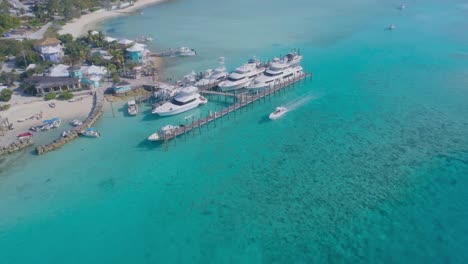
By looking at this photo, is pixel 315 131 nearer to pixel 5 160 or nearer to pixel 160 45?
pixel 5 160

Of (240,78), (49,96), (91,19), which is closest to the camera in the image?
(49,96)

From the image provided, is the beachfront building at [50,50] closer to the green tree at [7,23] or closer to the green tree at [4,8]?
the green tree at [7,23]

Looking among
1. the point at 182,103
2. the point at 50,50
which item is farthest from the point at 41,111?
the point at 50,50

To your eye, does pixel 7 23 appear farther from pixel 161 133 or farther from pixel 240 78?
pixel 161 133

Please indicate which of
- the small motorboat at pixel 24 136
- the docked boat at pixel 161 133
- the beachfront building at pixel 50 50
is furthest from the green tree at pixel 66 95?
the docked boat at pixel 161 133

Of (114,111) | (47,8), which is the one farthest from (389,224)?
(47,8)

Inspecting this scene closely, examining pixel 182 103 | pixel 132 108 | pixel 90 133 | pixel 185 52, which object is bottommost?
pixel 90 133

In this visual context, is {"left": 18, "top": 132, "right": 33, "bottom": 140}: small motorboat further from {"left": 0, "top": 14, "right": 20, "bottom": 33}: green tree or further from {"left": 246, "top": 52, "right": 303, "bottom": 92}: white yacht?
{"left": 0, "top": 14, "right": 20, "bottom": 33}: green tree
